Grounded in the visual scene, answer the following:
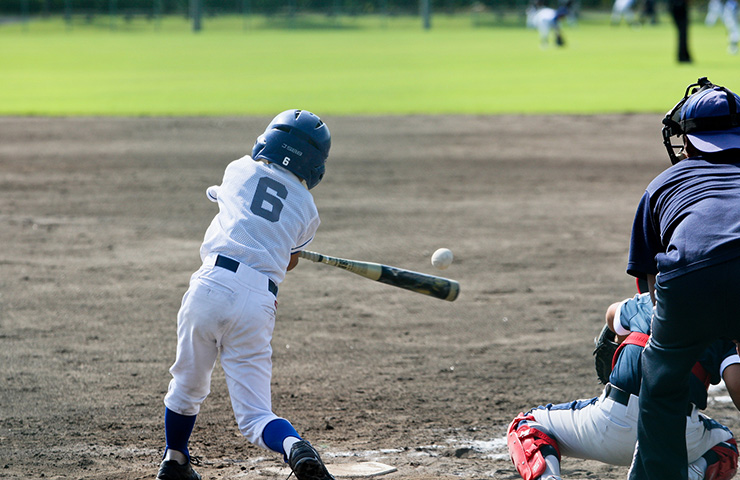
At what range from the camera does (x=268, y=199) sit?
399 centimetres

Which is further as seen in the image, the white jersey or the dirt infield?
the dirt infield

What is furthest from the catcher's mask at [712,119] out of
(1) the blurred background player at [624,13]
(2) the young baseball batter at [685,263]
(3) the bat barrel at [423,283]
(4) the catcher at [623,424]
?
(1) the blurred background player at [624,13]

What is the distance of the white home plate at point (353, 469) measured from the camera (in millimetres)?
4141

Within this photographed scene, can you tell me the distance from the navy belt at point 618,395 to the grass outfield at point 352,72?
1461 centimetres

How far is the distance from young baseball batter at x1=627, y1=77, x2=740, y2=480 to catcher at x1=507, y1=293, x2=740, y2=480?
199mm

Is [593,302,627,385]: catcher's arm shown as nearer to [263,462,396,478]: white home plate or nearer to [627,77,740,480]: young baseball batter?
[627,77,740,480]: young baseball batter

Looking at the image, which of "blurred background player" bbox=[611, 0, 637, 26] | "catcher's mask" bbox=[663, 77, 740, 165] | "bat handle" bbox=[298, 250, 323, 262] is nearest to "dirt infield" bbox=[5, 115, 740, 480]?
"bat handle" bbox=[298, 250, 323, 262]

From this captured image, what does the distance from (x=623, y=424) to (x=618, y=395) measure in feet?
0.36

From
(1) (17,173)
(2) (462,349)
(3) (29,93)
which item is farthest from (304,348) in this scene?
(3) (29,93)

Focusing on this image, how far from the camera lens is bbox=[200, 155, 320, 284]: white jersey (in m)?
3.90

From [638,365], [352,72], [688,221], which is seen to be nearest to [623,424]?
[638,365]

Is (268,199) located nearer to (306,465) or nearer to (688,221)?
(306,465)

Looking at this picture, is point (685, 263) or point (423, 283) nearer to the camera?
point (685, 263)

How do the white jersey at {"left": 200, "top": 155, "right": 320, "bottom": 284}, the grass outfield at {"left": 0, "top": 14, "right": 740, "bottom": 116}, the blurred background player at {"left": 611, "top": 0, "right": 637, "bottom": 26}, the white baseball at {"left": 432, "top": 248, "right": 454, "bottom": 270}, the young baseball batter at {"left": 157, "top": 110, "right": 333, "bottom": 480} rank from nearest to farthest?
the young baseball batter at {"left": 157, "top": 110, "right": 333, "bottom": 480} < the white jersey at {"left": 200, "top": 155, "right": 320, "bottom": 284} < the white baseball at {"left": 432, "top": 248, "right": 454, "bottom": 270} < the grass outfield at {"left": 0, "top": 14, "right": 740, "bottom": 116} < the blurred background player at {"left": 611, "top": 0, "right": 637, "bottom": 26}
